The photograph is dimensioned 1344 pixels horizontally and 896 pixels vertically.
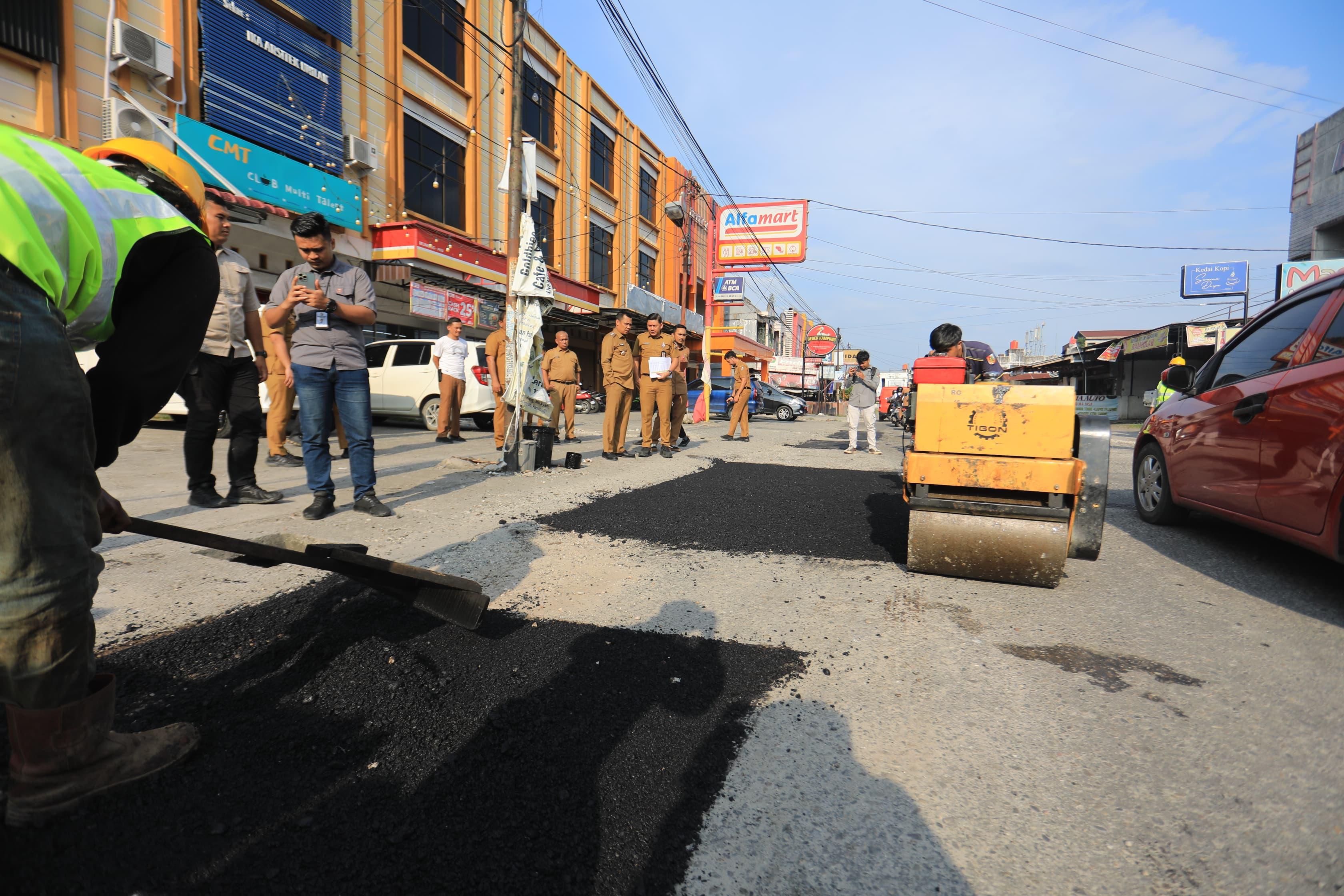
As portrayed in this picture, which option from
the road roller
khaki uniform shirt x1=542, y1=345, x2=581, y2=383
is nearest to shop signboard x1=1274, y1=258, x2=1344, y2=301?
khaki uniform shirt x1=542, y1=345, x2=581, y2=383

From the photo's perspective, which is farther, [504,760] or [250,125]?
[250,125]

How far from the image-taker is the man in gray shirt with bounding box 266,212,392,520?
4094 mm

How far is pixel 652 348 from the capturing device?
903cm

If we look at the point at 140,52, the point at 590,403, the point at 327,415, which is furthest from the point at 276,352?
the point at 590,403

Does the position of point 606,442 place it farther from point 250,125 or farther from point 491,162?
point 491,162

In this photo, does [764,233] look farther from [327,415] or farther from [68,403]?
[68,403]

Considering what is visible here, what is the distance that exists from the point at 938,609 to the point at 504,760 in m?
2.13

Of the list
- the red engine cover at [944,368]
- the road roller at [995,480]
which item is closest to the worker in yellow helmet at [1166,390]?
the red engine cover at [944,368]

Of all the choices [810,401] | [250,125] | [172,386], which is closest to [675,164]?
[810,401]

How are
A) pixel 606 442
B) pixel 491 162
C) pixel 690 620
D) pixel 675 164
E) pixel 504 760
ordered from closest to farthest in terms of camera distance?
pixel 504 760, pixel 690 620, pixel 606 442, pixel 491 162, pixel 675 164

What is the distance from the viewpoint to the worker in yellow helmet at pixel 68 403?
1.23 meters

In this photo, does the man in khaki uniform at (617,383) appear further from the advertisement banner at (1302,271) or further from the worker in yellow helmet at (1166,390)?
the advertisement banner at (1302,271)

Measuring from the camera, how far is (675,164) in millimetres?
33000

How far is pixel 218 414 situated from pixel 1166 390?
16576 millimetres
